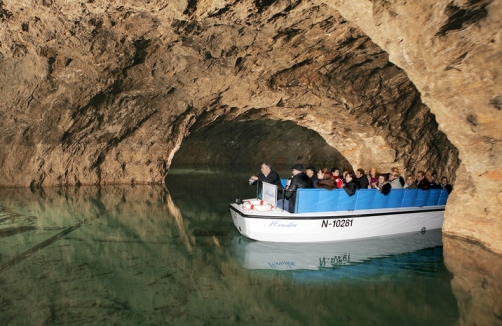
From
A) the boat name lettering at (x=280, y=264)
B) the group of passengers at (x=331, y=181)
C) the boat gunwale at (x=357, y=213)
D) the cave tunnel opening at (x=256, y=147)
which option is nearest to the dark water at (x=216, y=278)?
the boat name lettering at (x=280, y=264)

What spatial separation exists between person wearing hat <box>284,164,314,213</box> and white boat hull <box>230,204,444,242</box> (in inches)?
9.5

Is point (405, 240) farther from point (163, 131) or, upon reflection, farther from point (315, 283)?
point (163, 131)

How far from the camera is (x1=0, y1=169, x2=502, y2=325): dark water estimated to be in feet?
14.7

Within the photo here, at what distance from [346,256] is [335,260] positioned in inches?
15.0

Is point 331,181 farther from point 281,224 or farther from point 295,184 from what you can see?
point 281,224

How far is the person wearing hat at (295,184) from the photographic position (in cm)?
765

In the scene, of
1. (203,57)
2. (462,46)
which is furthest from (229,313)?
(203,57)

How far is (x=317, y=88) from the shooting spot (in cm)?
1285

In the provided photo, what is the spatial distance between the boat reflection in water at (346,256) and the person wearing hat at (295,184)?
2.78 feet

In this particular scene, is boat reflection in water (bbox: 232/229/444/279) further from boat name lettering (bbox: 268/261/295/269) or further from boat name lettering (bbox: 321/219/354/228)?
boat name lettering (bbox: 321/219/354/228)

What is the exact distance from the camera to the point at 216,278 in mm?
5641

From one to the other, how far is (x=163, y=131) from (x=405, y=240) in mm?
11870

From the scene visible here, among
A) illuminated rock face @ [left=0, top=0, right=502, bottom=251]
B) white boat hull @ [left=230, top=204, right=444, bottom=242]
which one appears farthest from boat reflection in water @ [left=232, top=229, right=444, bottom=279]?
illuminated rock face @ [left=0, top=0, right=502, bottom=251]

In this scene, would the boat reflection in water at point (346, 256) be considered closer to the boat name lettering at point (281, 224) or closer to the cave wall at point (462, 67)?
the boat name lettering at point (281, 224)
